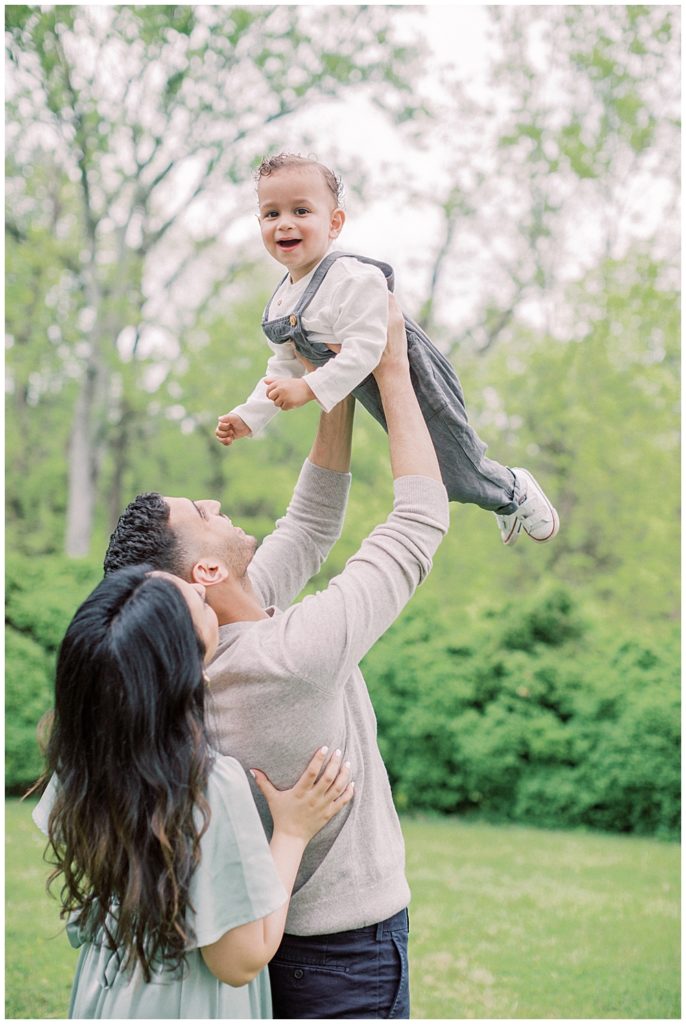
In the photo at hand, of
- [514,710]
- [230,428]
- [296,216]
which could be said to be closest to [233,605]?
Answer: [230,428]

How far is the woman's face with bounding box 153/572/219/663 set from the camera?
1750mm

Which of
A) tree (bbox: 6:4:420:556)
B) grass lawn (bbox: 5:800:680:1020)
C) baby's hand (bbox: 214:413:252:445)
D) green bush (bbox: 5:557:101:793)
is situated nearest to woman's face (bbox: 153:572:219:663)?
baby's hand (bbox: 214:413:252:445)

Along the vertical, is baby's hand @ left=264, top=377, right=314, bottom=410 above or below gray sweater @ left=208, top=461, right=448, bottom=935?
above

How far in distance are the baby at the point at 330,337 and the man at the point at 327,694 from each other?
203mm

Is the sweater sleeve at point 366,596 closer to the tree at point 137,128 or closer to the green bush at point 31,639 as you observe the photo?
the green bush at point 31,639

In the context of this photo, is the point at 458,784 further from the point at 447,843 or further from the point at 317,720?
the point at 317,720

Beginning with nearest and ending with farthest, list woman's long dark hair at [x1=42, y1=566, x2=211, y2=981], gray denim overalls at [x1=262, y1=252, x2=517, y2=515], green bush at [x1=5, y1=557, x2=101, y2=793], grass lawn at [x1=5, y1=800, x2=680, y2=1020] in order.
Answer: woman's long dark hair at [x1=42, y1=566, x2=211, y2=981] → gray denim overalls at [x1=262, y1=252, x2=517, y2=515] → grass lawn at [x1=5, y1=800, x2=680, y2=1020] → green bush at [x1=5, y1=557, x2=101, y2=793]

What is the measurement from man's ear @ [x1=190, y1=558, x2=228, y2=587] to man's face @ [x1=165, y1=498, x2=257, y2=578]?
1cm

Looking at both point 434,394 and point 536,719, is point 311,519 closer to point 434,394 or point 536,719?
point 434,394

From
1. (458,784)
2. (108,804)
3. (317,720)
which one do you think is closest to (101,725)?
(108,804)

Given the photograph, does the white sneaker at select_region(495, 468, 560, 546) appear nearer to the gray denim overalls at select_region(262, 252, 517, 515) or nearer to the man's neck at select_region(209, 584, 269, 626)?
the gray denim overalls at select_region(262, 252, 517, 515)

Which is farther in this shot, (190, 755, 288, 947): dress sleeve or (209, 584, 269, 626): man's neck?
(209, 584, 269, 626): man's neck

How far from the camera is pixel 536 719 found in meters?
8.06

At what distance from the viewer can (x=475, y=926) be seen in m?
5.87
